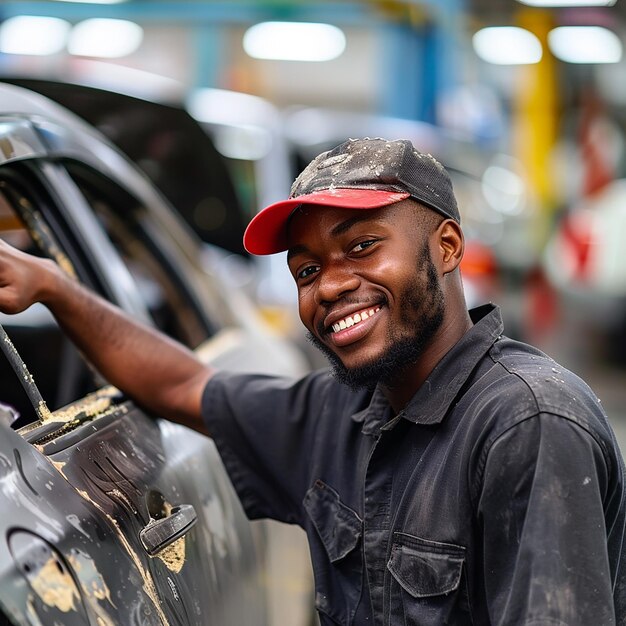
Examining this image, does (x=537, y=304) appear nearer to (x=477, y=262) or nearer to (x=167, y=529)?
(x=477, y=262)

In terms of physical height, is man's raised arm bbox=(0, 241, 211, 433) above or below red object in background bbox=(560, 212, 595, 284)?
above

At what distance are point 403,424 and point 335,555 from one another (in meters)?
0.29

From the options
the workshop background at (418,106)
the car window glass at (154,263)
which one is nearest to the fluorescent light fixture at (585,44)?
the workshop background at (418,106)

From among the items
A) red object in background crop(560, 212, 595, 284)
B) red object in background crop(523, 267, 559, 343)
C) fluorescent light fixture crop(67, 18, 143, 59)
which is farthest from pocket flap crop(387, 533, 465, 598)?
fluorescent light fixture crop(67, 18, 143, 59)

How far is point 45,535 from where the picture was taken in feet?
5.06

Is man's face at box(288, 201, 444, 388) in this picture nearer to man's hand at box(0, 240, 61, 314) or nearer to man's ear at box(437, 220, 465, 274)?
man's ear at box(437, 220, 465, 274)

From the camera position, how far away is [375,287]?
191cm

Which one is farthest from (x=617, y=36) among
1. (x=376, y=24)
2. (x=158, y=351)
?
(x=158, y=351)

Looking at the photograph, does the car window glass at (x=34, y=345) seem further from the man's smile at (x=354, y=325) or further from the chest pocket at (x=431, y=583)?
the chest pocket at (x=431, y=583)

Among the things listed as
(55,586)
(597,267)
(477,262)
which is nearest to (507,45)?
(597,267)

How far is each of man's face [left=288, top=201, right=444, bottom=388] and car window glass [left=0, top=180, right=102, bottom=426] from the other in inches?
23.9

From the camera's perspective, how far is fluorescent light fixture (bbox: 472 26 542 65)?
62.1 ft

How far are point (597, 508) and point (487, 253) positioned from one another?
Answer: 5.96 m

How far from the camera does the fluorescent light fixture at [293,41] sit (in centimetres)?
1400
